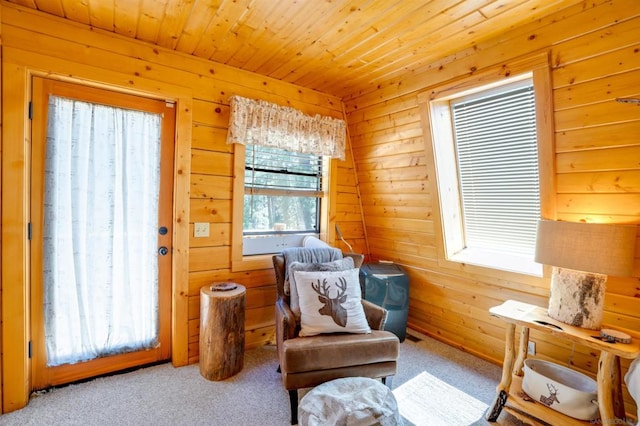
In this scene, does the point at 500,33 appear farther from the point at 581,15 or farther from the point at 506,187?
the point at 506,187

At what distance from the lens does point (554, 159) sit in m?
1.96

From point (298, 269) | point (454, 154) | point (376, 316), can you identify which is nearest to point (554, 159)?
point (454, 154)

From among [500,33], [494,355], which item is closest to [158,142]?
[500,33]

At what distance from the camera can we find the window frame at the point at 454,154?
193cm

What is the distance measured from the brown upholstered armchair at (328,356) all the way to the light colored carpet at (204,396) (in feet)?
0.97

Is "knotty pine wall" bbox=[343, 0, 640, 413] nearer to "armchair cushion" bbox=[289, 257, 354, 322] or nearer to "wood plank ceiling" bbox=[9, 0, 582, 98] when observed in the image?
"wood plank ceiling" bbox=[9, 0, 582, 98]

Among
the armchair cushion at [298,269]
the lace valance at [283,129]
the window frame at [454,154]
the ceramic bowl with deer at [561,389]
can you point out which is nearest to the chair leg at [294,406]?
the armchair cushion at [298,269]

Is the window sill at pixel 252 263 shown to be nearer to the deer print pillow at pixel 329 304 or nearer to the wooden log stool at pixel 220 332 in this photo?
the wooden log stool at pixel 220 332

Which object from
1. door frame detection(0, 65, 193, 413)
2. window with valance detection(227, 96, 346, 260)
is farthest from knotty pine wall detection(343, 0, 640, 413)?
door frame detection(0, 65, 193, 413)

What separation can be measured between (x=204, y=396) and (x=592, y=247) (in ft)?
8.11

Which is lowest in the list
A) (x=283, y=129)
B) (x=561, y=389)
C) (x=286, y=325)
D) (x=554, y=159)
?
(x=561, y=389)

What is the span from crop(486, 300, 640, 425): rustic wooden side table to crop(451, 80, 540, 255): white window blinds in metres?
0.69

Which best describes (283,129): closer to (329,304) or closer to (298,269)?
(298,269)

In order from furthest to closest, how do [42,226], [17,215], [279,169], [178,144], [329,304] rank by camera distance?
[279,169] < [178,144] < [329,304] < [42,226] < [17,215]
